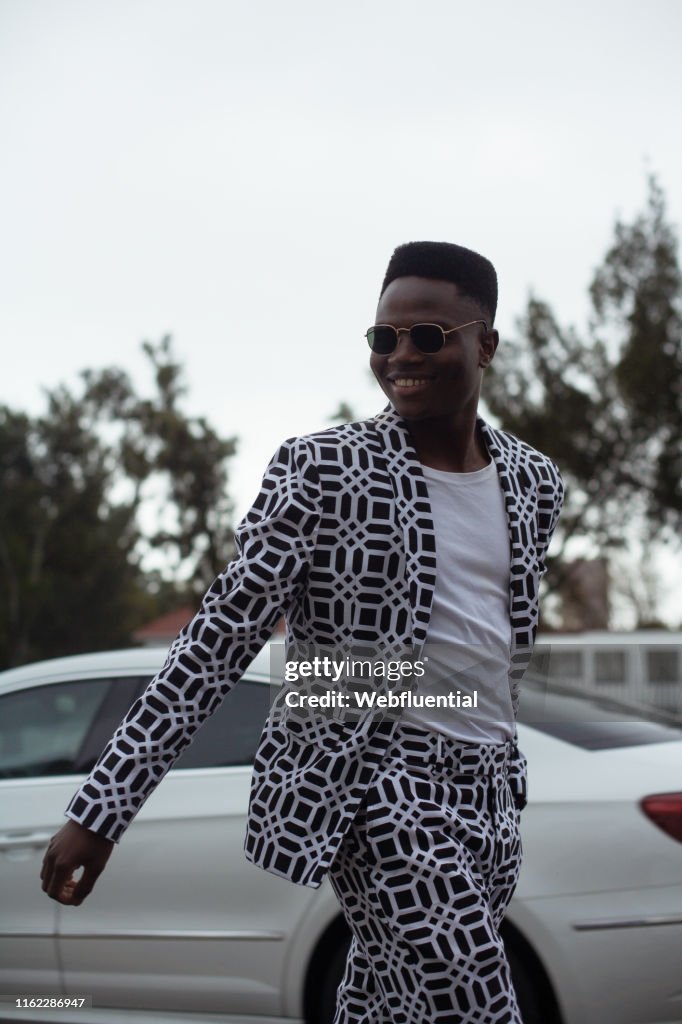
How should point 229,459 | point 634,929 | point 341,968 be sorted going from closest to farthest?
point 634,929 < point 341,968 < point 229,459

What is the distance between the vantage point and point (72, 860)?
1985 mm

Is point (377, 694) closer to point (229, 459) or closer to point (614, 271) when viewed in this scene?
point (614, 271)

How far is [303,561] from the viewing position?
6.82 feet

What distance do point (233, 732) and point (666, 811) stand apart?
148 centimetres

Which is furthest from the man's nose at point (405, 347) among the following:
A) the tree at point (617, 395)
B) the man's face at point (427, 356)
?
the tree at point (617, 395)

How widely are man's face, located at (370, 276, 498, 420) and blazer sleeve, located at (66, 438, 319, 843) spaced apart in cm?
28

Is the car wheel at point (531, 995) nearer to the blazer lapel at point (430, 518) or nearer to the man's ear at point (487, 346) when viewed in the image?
the blazer lapel at point (430, 518)

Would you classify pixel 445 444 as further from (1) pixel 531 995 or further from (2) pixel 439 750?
(1) pixel 531 995

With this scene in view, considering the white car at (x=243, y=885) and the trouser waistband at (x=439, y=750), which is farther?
the white car at (x=243, y=885)

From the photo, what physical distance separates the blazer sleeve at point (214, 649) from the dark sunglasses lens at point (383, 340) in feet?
1.01

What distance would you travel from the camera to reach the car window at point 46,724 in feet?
14.5

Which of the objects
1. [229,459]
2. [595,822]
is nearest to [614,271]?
[229,459]

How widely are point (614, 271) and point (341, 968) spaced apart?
25.4 meters

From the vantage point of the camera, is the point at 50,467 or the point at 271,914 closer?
the point at 271,914
